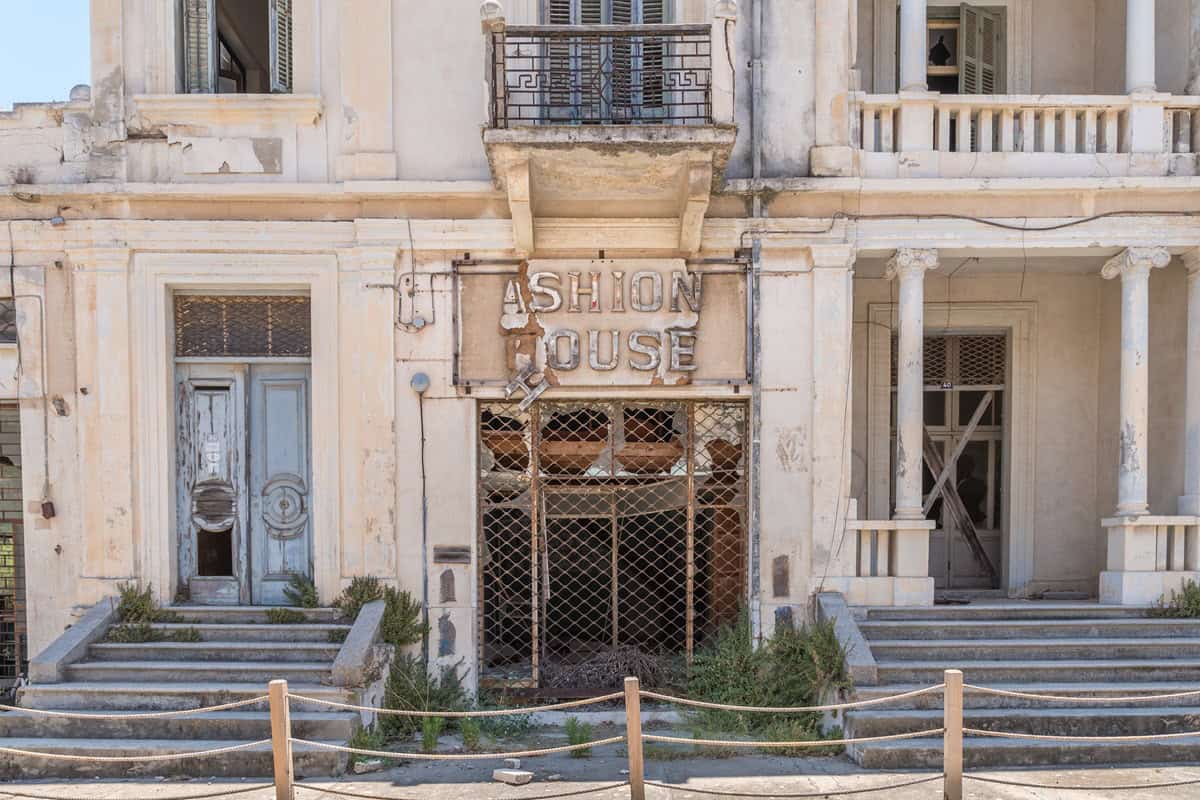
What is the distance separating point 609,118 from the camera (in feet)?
28.2

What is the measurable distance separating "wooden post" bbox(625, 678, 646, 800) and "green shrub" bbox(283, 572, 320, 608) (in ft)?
13.2

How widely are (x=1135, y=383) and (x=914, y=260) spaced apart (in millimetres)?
2497

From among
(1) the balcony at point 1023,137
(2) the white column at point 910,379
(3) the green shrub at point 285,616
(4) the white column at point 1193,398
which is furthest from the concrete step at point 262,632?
(4) the white column at point 1193,398

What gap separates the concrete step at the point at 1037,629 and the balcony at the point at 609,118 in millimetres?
4142

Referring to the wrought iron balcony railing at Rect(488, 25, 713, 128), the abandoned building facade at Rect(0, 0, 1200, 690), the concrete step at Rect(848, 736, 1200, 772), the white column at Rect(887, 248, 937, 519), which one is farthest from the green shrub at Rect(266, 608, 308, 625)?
the white column at Rect(887, 248, 937, 519)

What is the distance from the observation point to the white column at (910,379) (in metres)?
8.71

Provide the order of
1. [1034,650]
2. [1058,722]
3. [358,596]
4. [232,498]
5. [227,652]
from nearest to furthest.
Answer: [1058,722] < [1034,650] < [227,652] < [358,596] < [232,498]

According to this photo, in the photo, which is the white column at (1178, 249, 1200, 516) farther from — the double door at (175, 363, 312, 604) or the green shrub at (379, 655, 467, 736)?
the double door at (175, 363, 312, 604)

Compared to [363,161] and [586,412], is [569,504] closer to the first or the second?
[586,412]

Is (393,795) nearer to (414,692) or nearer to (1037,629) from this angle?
(414,692)

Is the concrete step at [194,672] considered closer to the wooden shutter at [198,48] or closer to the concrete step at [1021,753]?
the concrete step at [1021,753]

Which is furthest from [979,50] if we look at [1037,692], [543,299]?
A: [1037,692]

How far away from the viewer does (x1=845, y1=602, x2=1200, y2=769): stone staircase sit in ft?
22.6

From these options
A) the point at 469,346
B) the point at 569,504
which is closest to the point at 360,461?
the point at 469,346
